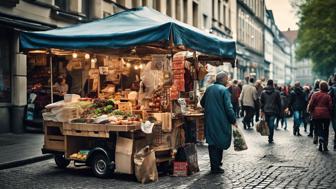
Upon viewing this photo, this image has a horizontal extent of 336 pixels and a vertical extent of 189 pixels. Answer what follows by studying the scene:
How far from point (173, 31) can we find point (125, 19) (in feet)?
5.67

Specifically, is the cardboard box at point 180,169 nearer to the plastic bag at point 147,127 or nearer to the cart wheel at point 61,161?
the plastic bag at point 147,127

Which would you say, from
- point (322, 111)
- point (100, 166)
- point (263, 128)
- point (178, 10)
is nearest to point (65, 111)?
point (100, 166)

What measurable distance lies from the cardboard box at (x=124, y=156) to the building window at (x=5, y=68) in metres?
8.15

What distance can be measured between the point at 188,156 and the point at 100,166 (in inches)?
66.1

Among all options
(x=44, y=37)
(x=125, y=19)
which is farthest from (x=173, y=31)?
(x=44, y=37)

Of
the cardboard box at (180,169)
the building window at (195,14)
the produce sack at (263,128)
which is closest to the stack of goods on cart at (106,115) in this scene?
the cardboard box at (180,169)

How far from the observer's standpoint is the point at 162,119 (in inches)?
390

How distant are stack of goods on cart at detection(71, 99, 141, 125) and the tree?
3131 centimetres

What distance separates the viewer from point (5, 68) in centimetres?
1636

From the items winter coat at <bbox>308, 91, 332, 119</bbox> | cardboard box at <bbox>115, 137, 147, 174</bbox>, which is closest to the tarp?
cardboard box at <bbox>115, 137, 147, 174</bbox>

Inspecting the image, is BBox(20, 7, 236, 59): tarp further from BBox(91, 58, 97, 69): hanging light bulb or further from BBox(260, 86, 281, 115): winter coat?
BBox(260, 86, 281, 115): winter coat

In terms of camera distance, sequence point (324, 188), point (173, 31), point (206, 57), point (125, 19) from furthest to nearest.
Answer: point (206, 57)
point (125, 19)
point (173, 31)
point (324, 188)

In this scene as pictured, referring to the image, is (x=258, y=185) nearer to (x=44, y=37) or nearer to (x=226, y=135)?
(x=226, y=135)

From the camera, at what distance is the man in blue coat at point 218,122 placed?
9.77m
